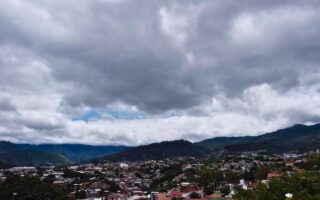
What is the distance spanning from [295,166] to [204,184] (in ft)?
87.5

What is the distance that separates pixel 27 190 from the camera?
271ft

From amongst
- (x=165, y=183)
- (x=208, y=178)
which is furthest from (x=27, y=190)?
(x=208, y=178)

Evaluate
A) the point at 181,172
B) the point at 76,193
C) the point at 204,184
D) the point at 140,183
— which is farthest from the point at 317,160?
the point at 76,193

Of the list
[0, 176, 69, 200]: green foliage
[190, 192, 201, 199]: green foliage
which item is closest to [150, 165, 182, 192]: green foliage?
[190, 192, 201, 199]: green foliage

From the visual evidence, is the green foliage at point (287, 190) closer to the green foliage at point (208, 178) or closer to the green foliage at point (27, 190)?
the green foliage at point (27, 190)

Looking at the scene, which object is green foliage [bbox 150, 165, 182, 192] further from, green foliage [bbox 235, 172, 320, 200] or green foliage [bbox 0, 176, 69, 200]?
green foliage [bbox 235, 172, 320, 200]

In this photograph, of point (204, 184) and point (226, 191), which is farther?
point (204, 184)

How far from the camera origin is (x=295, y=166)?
121500mm

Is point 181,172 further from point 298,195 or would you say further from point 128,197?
point 298,195

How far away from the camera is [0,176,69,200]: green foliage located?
261 ft

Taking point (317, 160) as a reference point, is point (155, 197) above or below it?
below

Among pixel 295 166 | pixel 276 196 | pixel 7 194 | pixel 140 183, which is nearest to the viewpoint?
pixel 276 196

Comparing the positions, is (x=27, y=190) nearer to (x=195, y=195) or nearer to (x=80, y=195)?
(x=80, y=195)

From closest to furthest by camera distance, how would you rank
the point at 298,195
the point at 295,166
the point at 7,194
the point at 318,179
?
1. the point at 298,195
2. the point at 318,179
3. the point at 7,194
4. the point at 295,166
